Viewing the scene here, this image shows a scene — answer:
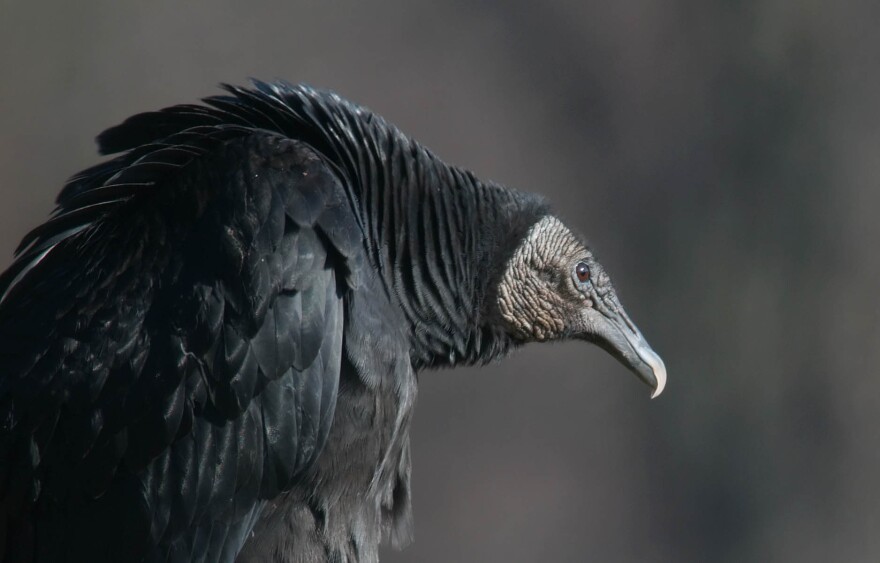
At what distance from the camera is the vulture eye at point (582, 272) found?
13.6ft

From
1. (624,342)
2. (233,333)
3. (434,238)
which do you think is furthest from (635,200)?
(233,333)

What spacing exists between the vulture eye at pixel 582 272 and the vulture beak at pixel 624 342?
0.11 metres

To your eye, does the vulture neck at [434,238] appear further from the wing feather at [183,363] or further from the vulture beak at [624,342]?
the vulture beak at [624,342]

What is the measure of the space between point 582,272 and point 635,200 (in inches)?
148

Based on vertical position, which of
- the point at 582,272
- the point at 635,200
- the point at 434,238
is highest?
the point at 434,238

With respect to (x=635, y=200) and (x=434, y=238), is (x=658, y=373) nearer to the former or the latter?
(x=434, y=238)

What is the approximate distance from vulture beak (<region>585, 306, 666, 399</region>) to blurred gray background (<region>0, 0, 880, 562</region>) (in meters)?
3.14

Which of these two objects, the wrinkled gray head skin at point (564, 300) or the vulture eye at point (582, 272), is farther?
the vulture eye at point (582, 272)

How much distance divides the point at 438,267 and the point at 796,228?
193 inches

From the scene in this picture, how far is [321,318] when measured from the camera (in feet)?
10.8

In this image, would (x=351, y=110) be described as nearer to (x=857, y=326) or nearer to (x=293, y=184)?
(x=293, y=184)

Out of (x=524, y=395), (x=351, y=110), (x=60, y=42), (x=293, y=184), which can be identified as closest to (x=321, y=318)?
(x=293, y=184)

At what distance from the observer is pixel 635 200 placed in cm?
782

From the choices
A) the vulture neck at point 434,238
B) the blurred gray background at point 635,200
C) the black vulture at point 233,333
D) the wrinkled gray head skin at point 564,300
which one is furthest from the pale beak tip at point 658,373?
the blurred gray background at point 635,200
